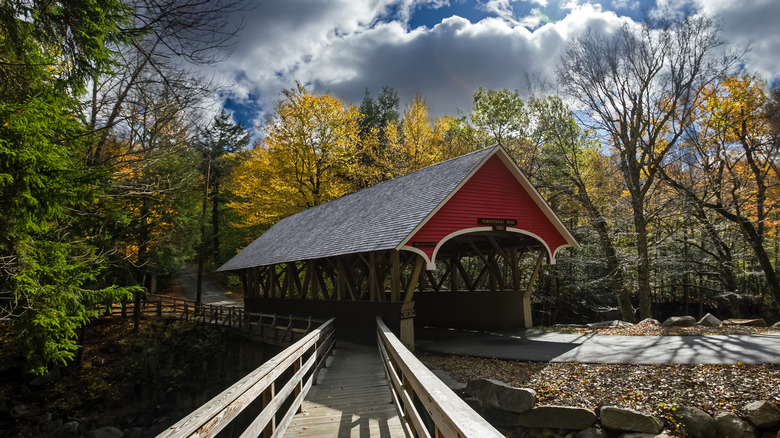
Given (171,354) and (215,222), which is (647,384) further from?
(215,222)

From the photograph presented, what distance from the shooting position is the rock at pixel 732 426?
4891 mm

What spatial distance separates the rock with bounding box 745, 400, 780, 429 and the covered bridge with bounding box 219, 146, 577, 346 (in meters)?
5.77

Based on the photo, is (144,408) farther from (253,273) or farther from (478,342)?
(478,342)

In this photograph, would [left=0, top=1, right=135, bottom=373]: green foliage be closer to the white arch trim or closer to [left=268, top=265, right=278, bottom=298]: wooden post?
the white arch trim

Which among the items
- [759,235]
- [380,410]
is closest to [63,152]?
[380,410]

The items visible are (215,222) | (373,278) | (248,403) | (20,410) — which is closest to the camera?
(248,403)

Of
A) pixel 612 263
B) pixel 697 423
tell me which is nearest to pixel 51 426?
pixel 697 423

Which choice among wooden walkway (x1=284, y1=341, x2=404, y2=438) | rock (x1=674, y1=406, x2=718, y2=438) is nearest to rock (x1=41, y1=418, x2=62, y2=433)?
wooden walkway (x1=284, y1=341, x2=404, y2=438)

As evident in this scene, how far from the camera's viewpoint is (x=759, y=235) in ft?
49.5

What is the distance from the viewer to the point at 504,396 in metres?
6.07

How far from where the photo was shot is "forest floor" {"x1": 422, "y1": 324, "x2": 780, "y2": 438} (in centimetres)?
537

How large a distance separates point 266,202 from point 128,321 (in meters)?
8.20

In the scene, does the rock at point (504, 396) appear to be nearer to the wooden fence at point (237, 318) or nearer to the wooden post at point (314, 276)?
the wooden fence at point (237, 318)

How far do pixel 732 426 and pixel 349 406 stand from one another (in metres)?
4.46
